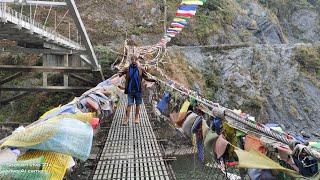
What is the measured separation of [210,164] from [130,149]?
1.49m

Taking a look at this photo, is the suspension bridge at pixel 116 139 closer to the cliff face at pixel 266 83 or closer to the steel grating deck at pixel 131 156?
the steel grating deck at pixel 131 156

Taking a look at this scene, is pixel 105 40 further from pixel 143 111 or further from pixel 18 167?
pixel 18 167

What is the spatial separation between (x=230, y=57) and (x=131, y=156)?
2167cm

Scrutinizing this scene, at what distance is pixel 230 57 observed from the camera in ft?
87.5

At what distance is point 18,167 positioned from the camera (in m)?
2.39

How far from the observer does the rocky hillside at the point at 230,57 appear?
24.9 m

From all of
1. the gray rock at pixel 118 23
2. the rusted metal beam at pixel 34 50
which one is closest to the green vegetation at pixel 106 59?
the rusted metal beam at pixel 34 50

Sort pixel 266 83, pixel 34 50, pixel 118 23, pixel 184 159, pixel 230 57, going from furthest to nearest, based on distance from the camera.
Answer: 1. pixel 118 23
2. pixel 266 83
3. pixel 230 57
4. pixel 34 50
5. pixel 184 159

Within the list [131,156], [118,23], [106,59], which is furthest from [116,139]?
[118,23]

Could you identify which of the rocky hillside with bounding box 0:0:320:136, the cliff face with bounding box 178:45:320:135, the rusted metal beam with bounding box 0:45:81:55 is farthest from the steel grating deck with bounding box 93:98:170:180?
the cliff face with bounding box 178:45:320:135

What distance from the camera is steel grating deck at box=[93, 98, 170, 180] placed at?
4.83 m

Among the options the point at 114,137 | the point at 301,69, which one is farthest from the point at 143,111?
the point at 301,69

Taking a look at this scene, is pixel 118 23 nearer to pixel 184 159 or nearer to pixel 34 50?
pixel 34 50

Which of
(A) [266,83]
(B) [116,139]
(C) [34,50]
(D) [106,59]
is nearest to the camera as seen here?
(B) [116,139]
